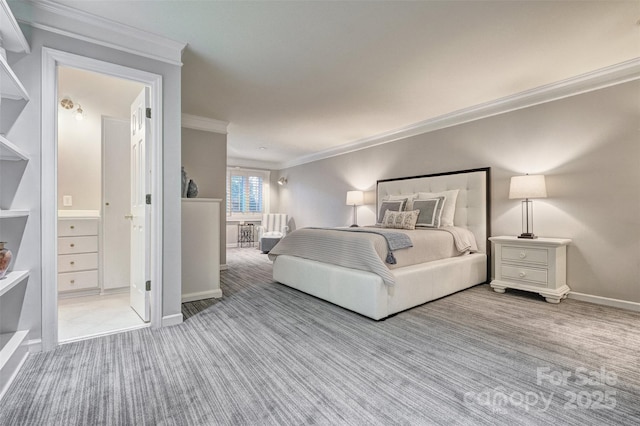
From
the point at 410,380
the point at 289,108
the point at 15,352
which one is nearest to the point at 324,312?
the point at 410,380

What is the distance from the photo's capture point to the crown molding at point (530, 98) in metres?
2.81

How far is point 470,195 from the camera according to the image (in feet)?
13.0

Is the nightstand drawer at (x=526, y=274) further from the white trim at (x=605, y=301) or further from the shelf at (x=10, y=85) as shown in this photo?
the shelf at (x=10, y=85)

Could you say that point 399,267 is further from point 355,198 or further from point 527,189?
point 355,198

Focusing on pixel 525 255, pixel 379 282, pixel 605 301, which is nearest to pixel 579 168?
pixel 525 255

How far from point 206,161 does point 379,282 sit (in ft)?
11.6

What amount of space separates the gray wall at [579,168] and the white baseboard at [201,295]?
3.50 m

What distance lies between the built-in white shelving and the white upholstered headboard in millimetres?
4378

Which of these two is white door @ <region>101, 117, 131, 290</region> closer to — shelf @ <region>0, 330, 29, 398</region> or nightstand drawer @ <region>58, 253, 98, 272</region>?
nightstand drawer @ <region>58, 253, 98, 272</region>

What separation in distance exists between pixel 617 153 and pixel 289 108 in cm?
364

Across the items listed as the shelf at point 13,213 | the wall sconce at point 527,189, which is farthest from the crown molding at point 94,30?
the wall sconce at point 527,189

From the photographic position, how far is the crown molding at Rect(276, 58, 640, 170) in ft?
9.22

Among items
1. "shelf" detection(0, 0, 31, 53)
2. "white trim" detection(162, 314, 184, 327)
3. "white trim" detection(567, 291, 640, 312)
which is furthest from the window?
"white trim" detection(567, 291, 640, 312)

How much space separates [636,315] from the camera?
8.65 feet
